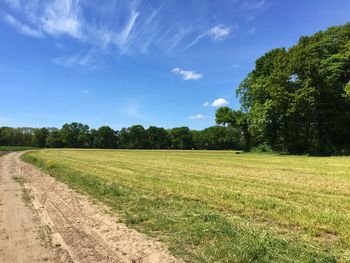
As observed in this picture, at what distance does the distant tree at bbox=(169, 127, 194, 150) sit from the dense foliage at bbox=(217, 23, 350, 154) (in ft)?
309

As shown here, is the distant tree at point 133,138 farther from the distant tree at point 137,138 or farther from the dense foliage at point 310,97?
the dense foliage at point 310,97

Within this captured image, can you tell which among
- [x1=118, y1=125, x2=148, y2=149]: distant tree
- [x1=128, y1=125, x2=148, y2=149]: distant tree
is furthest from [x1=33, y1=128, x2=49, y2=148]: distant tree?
[x1=128, y1=125, x2=148, y2=149]: distant tree

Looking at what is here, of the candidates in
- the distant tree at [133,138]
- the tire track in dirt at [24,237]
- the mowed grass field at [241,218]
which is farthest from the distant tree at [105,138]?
the tire track in dirt at [24,237]

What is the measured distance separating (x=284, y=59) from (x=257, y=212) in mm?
39769

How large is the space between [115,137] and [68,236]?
141 meters

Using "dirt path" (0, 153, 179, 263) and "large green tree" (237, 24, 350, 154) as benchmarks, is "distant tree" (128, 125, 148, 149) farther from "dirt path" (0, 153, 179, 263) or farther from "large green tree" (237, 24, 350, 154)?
"dirt path" (0, 153, 179, 263)

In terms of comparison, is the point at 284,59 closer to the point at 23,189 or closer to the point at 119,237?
the point at 23,189

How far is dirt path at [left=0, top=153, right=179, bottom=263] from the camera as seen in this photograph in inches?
255

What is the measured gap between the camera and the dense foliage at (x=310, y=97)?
136ft

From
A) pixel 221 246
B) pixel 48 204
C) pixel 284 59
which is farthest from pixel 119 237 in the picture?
pixel 284 59

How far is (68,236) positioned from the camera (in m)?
7.84

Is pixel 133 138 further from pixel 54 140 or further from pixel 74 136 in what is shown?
pixel 54 140

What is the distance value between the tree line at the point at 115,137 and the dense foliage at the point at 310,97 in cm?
8841

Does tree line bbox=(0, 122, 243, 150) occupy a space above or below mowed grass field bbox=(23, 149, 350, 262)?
above
